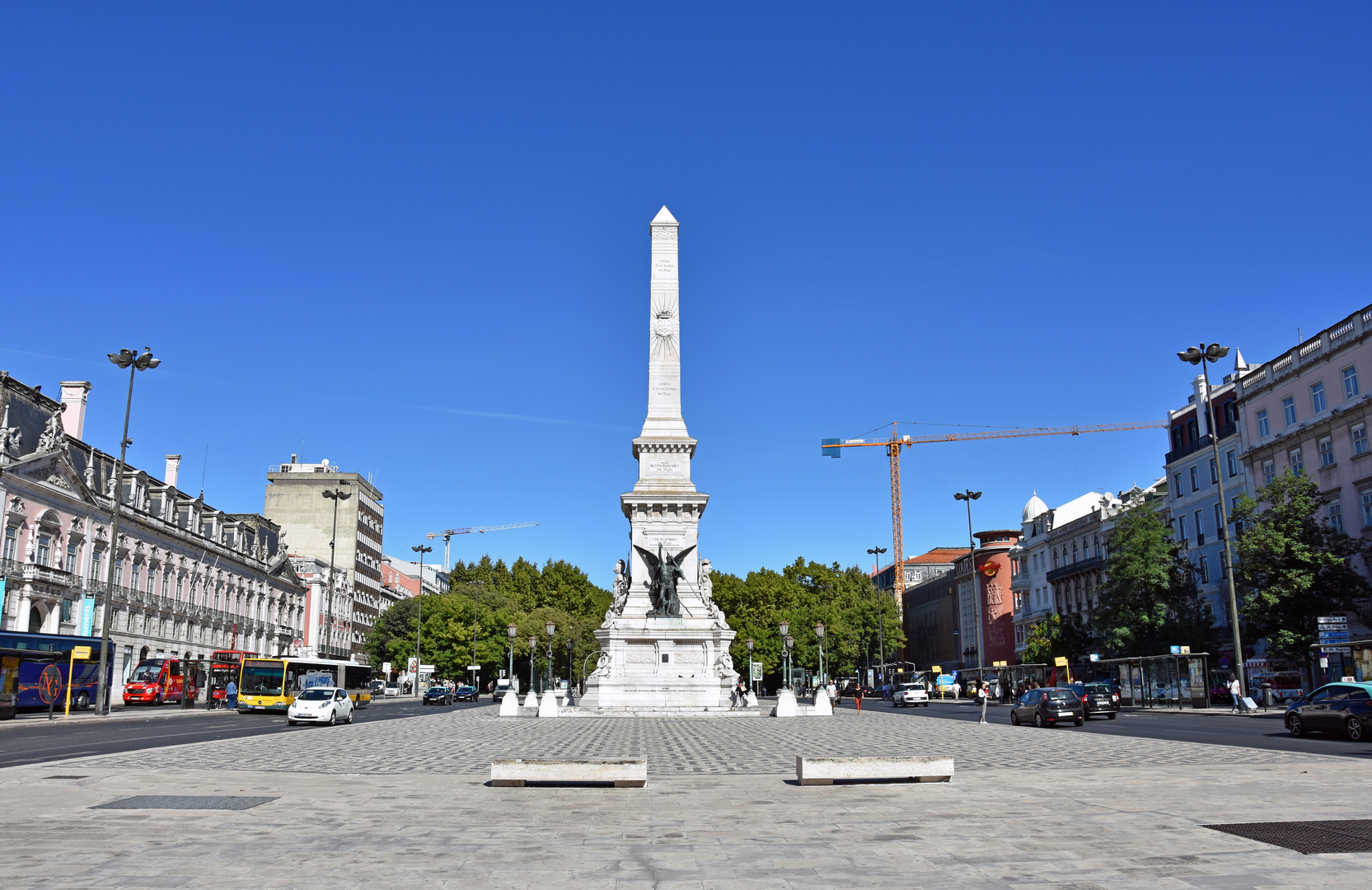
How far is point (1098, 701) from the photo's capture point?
37.6 meters

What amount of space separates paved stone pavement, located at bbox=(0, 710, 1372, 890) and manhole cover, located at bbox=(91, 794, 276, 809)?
0.32 metres

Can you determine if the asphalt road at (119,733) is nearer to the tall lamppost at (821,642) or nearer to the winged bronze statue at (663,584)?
the winged bronze statue at (663,584)

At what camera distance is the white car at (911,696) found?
61.5 m

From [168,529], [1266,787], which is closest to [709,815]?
[1266,787]

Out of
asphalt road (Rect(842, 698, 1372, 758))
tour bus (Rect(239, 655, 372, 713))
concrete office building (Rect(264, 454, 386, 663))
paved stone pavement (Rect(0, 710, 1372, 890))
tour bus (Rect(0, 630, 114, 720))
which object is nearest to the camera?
paved stone pavement (Rect(0, 710, 1372, 890))

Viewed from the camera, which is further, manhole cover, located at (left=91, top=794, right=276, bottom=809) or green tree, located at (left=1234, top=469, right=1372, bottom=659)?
green tree, located at (left=1234, top=469, right=1372, bottom=659)

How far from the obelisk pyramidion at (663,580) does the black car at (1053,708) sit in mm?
13967

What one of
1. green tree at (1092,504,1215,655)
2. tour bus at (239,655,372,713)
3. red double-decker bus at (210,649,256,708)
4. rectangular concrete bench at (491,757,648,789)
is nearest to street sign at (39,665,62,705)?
tour bus at (239,655,372,713)

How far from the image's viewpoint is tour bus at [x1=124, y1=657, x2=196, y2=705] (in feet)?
177

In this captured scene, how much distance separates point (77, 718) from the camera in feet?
131

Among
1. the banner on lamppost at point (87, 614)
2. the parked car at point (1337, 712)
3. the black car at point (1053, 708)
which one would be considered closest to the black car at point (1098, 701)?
the black car at point (1053, 708)

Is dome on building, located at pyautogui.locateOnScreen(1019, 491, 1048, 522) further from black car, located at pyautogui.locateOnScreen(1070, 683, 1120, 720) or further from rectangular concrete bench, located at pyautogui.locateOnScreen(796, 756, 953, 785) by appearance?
rectangular concrete bench, located at pyautogui.locateOnScreen(796, 756, 953, 785)

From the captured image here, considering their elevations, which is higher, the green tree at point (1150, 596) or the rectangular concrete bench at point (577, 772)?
the green tree at point (1150, 596)

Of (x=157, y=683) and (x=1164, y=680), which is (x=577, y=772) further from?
(x=157, y=683)
